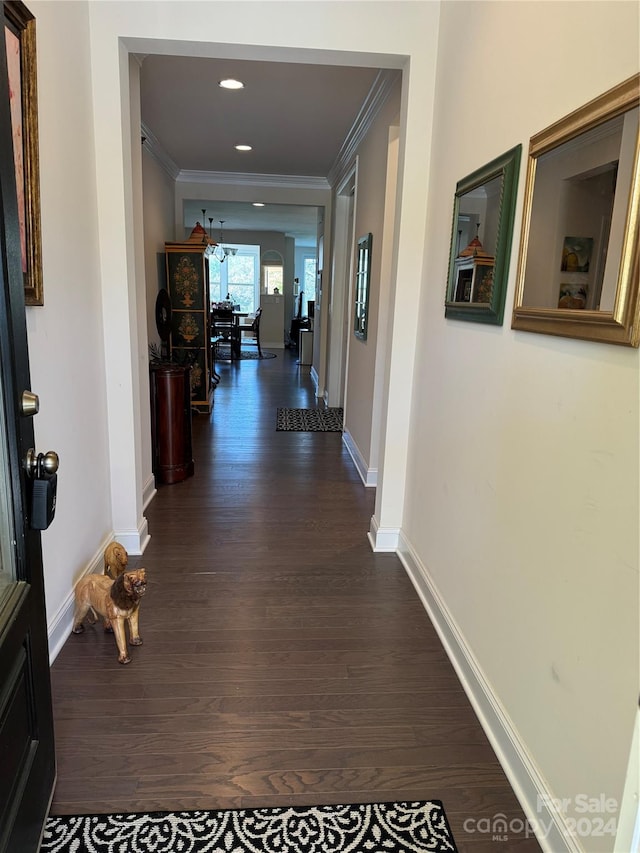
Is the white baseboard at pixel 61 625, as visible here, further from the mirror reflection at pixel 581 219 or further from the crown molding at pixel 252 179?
the crown molding at pixel 252 179

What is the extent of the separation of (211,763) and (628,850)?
1.21 metres

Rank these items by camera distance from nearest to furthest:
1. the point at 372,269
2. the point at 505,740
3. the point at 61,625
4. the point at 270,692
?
the point at 505,740
the point at 270,692
the point at 61,625
the point at 372,269

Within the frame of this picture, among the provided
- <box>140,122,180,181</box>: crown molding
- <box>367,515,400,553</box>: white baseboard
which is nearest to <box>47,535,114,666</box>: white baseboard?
<box>367,515,400,553</box>: white baseboard

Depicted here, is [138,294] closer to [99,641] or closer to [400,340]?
[400,340]

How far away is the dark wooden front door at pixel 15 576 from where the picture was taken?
1.10 meters

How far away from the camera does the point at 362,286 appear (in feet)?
14.6

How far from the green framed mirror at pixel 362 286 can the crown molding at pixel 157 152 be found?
2.06m

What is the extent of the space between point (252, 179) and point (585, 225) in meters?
6.03

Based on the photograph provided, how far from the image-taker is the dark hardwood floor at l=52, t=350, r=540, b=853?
5.07 ft

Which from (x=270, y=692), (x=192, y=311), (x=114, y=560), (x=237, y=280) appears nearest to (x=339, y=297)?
(x=192, y=311)

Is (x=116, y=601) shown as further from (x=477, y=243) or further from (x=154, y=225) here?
(x=154, y=225)

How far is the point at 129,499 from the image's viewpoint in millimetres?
2832

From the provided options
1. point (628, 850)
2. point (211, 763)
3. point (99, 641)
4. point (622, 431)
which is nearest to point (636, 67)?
point (622, 431)

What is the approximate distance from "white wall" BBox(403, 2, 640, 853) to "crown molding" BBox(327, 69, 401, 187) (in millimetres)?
1069
